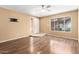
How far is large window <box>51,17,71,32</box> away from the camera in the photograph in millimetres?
1415

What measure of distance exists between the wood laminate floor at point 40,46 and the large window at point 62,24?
0.82ft

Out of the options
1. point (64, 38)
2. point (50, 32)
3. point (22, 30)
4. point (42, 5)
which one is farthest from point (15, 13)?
point (64, 38)

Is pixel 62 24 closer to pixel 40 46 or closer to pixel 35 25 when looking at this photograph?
pixel 35 25

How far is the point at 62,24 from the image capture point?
1.43 metres

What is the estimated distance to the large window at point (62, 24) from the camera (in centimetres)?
141

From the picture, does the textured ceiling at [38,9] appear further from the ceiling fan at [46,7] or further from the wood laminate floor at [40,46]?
the wood laminate floor at [40,46]

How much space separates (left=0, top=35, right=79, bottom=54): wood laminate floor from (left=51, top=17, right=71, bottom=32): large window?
250 mm

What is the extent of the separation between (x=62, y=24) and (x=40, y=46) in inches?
28.7

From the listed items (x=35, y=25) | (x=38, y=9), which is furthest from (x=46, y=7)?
(x=35, y=25)

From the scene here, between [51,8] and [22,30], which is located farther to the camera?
[22,30]

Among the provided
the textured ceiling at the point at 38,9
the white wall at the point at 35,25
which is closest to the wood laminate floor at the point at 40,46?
the white wall at the point at 35,25
